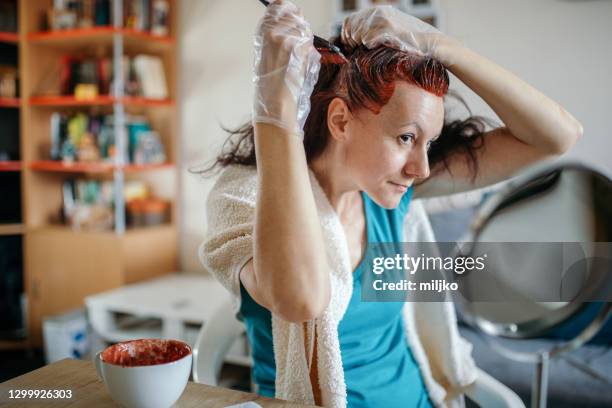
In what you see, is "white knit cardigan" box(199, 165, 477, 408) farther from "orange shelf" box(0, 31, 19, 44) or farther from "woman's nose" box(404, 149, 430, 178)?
"orange shelf" box(0, 31, 19, 44)

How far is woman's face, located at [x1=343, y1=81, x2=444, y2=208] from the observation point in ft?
2.27

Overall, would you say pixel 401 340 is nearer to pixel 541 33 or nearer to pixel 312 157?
pixel 312 157

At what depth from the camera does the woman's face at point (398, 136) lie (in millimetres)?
692

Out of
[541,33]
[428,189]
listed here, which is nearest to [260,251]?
[428,189]

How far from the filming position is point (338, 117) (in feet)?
2.39

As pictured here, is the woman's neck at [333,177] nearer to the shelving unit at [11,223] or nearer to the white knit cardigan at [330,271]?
the white knit cardigan at [330,271]

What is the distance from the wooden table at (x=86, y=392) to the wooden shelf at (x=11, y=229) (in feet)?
6.48

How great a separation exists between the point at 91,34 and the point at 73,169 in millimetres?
544

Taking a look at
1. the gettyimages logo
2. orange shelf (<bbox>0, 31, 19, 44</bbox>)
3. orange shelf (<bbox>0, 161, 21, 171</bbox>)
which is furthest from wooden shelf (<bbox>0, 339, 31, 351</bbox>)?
the gettyimages logo

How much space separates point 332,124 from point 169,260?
5.77ft

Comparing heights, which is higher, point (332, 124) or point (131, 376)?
point (332, 124)

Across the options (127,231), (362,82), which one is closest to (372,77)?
(362,82)

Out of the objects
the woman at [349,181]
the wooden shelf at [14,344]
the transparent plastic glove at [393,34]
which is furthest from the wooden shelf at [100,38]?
the transparent plastic glove at [393,34]

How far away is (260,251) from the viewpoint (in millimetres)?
605
